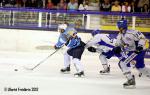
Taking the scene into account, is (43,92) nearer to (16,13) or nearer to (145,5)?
(16,13)

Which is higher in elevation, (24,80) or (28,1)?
(28,1)

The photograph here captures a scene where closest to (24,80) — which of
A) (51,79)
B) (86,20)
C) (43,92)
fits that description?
(51,79)

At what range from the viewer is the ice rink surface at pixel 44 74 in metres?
7.23

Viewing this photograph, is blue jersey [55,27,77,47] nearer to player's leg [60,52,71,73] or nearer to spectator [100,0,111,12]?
player's leg [60,52,71,73]

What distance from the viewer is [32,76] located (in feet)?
28.3

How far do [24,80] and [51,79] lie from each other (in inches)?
23.8

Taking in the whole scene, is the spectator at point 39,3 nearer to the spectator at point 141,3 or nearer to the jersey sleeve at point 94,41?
the spectator at point 141,3

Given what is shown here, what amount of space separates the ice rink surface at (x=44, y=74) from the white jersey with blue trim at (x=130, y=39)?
70 centimetres

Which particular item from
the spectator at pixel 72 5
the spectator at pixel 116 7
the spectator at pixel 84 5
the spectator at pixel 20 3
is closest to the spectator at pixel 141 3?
the spectator at pixel 116 7

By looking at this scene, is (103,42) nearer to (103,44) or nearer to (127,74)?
(103,44)

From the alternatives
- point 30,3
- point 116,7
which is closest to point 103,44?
point 116,7

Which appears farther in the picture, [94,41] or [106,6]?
[106,6]

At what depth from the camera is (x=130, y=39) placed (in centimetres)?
774

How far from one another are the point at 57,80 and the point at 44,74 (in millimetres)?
795
